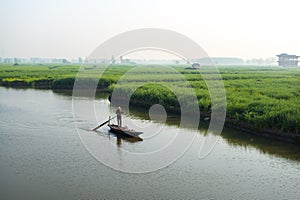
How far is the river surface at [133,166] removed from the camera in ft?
31.0

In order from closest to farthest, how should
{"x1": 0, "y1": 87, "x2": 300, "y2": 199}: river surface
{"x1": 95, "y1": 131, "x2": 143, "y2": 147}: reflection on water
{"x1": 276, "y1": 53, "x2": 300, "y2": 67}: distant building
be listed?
{"x1": 0, "y1": 87, "x2": 300, "y2": 199}: river surface < {"x1": 95, "y1": 131, "x2": 143, "y2": 147}: reflection on water < {"x1": 276, "y1": 53, "x2": 300, "y2": 67}: distant building

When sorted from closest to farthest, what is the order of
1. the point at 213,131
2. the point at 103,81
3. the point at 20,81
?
the point at 213,131, the point at 103,81, the point at 20,81

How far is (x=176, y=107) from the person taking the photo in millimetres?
21078

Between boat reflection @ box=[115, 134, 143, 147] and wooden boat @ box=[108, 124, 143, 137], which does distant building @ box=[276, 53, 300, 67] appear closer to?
wooden boat @ box=[108, 124, 143, 137]

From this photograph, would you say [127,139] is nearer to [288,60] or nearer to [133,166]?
[133,166]

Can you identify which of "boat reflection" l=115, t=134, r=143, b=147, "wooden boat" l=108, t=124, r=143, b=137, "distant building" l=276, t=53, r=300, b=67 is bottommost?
"boat reflection" l=115, t=134, r=143, b=147

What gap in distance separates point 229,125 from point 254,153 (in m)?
3.97

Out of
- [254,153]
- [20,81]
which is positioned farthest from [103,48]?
[20,81]

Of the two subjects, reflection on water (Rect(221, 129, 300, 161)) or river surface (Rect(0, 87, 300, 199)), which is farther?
reflection on water (Rect(221, 129, 300, 161))

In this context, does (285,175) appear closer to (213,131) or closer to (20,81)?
(213,131)

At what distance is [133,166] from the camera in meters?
11.4

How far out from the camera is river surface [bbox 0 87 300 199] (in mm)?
9445

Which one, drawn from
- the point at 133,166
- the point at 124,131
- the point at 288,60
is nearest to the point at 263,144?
the point at 124,131

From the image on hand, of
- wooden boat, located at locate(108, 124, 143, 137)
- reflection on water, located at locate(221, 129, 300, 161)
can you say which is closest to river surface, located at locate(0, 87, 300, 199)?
reflection on water, located at locate(221, 129, 300, 161)
